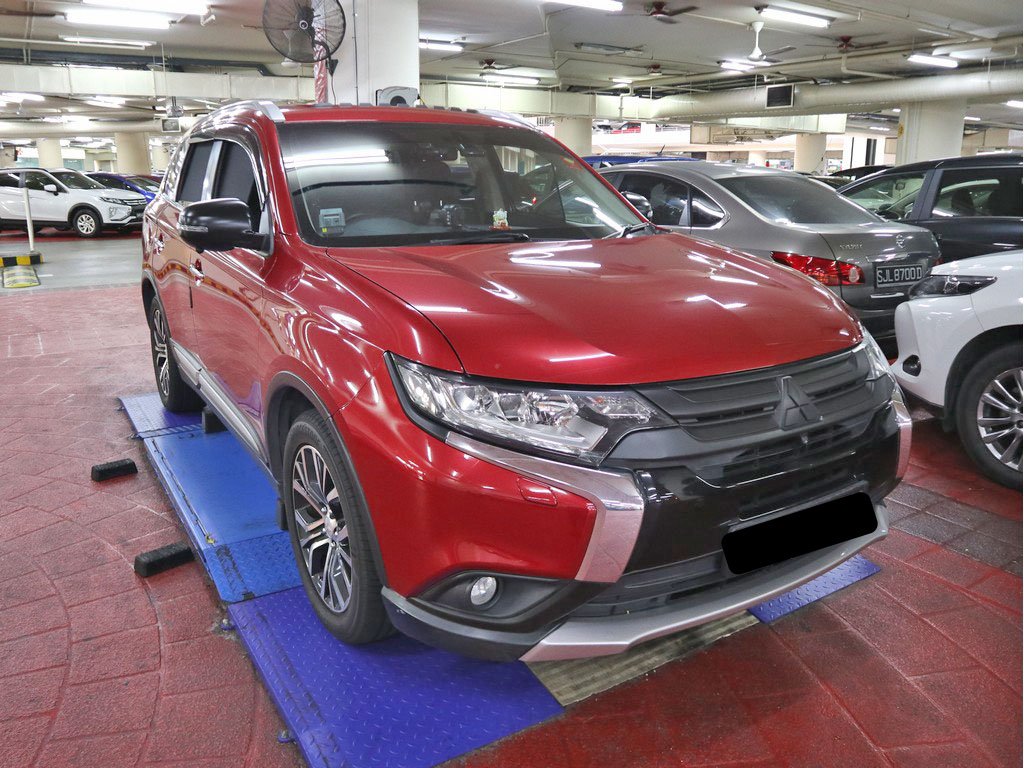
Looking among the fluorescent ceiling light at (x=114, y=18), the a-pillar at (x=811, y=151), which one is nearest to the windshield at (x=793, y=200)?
the fluorescent ceiling light at (x=114, y=18)

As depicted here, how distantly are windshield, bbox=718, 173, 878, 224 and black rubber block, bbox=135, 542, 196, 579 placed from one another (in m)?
4.02

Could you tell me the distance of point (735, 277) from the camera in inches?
95.5

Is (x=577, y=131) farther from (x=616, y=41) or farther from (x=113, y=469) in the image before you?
(x=113, y=469)

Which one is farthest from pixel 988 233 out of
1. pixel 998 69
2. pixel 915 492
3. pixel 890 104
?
pixel 890 104

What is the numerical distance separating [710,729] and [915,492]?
2065 millimetres

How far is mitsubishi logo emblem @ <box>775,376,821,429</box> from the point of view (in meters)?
1.99

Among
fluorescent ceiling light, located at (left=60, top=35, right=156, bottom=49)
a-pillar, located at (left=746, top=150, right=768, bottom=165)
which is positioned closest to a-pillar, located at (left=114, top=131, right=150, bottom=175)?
fluorescent ceiling light, located at (left=60, top=35, right=156, bottom=49)

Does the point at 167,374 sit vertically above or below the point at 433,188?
below

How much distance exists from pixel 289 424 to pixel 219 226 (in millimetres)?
654

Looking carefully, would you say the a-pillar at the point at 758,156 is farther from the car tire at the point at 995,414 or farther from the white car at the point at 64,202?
the car tire at the point at 995,414

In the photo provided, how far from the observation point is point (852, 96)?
19672 mm

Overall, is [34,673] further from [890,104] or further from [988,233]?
[890,104]

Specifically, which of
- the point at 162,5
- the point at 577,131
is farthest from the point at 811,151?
the point at 162,5

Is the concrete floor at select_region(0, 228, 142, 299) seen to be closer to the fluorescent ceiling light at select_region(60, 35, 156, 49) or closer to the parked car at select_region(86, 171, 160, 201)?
the parked car at select_region(86, 171, 160, 201)
